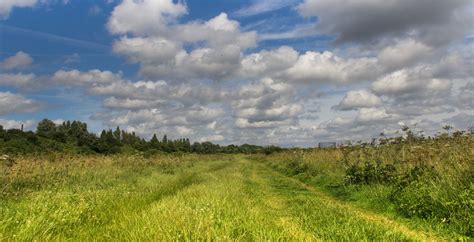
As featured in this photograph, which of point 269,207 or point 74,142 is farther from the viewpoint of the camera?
point 74,142

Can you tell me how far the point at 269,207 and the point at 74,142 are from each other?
208 ft

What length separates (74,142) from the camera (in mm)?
68812

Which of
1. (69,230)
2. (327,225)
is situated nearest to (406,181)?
(327,225)

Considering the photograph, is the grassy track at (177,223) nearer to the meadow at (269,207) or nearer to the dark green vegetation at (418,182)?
the meadow at (269,207)

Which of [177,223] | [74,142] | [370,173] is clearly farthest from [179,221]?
[74,142]

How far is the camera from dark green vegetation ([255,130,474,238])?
978cm

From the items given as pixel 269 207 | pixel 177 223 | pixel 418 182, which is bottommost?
pixel 269 207

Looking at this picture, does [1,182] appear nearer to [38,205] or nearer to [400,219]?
[38,205]

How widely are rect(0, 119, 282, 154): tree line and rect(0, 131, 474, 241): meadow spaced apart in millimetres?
21224

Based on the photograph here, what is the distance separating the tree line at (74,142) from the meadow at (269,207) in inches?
836

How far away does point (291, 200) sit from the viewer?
13.4m

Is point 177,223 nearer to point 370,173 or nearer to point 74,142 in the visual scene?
point 370,173

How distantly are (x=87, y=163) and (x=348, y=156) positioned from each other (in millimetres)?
13600

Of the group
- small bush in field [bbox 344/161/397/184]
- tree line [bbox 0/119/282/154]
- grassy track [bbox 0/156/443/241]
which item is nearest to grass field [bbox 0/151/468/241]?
grassy track [bbox 0/156/443/241]
